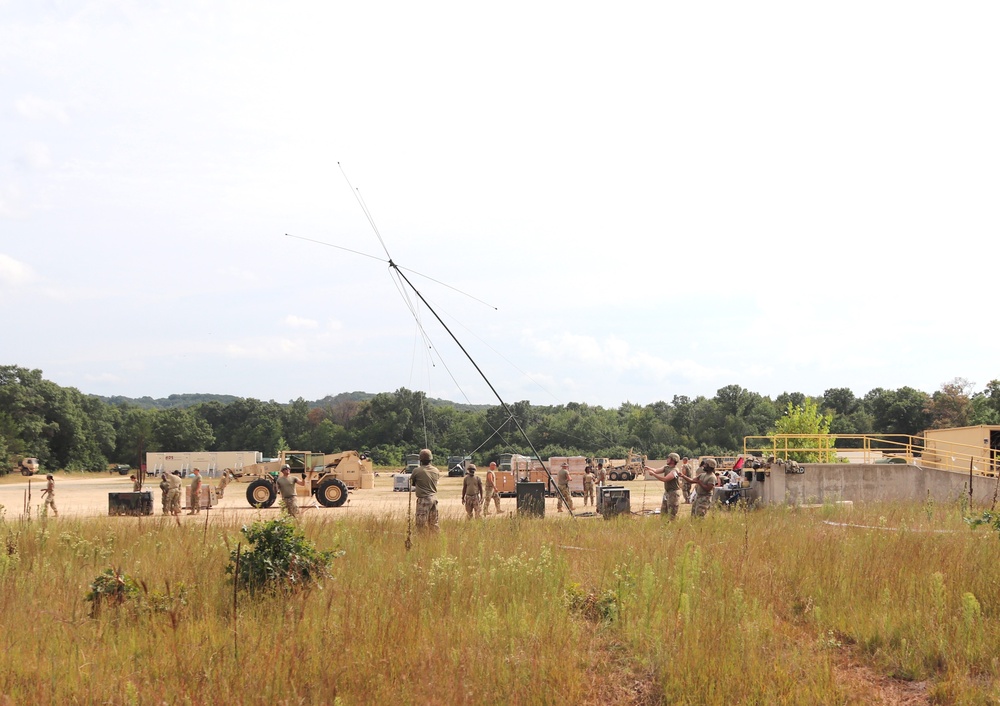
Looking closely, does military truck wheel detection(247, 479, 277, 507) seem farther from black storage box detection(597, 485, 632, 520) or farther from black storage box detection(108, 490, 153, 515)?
black storage box detection(597, 485, 632, 520)

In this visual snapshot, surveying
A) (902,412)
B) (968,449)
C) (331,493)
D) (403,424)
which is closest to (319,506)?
(331,493)

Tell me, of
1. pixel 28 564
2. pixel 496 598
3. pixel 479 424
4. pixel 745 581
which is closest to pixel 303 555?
pixel 496 598

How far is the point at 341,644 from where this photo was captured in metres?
6.51

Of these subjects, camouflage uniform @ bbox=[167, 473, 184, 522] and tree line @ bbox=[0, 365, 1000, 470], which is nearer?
camouflage uniform @ bbox=[167, 473, 184, 522]

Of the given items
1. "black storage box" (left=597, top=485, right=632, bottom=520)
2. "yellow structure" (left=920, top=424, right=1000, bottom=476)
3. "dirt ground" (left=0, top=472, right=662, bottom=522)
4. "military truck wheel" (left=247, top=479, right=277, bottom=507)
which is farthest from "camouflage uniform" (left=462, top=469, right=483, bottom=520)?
"yellow structure" (left=920, top=424, right=1000, bottom=476)

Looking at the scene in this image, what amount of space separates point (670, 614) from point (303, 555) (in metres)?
3.66

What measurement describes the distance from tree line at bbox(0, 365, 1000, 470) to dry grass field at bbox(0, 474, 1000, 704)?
66493 mm

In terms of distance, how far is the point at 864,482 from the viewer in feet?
82.4

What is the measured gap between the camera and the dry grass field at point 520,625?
5996 mm

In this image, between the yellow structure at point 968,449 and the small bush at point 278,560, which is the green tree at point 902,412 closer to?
the yellow structure at point 968,449

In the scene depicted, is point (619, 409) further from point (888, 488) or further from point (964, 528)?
point (964, 528)

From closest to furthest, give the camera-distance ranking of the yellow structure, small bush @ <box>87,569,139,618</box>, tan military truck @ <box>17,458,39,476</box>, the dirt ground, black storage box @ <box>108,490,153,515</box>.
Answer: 1. small bush @ <box>87,569,139,618</box>
2. the dirt ground
3. tan military truck @ <box>17,458,39,476</box>
4. black storage box @ <box>108,490,153,515</box>
5. the yellow structure

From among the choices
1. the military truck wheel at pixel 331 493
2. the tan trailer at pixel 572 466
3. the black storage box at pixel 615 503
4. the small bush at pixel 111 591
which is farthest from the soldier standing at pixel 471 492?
the tan trailer at pixel 572 466

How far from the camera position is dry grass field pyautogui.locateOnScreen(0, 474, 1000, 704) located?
600 centimetres
